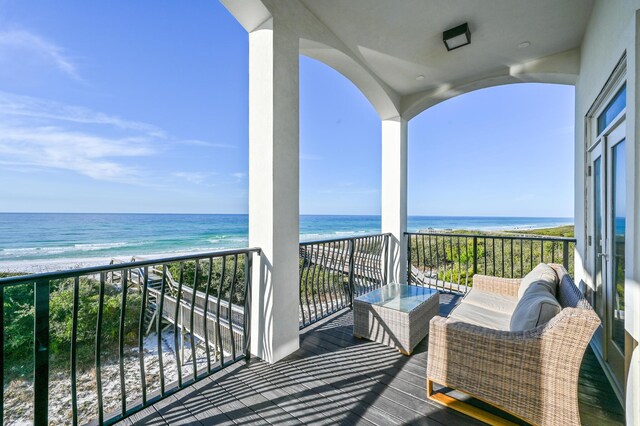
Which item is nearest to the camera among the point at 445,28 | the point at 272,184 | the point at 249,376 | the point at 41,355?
the point at 41,355

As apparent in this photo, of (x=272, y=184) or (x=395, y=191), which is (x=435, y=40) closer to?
(x=395, y=191)

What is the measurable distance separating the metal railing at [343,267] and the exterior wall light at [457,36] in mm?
2531

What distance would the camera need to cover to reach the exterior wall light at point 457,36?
9.27 ft

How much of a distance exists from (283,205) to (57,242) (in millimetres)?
20704

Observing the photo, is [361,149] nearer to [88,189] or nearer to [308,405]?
[88,189]

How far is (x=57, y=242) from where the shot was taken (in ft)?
52.8

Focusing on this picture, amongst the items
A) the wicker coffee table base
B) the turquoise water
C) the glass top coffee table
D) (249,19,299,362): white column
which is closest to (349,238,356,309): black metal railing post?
the glass top coffee table

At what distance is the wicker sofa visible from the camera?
4.37 feet

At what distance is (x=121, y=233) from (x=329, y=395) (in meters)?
22.9

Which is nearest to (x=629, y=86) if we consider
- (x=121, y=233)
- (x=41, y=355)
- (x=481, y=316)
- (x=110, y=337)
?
(x=481, y=316)

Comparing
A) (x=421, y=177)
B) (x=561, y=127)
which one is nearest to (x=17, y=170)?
(x=421, y=177)

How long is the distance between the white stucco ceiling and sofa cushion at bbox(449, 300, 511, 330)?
9.33 ft

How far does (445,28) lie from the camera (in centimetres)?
288

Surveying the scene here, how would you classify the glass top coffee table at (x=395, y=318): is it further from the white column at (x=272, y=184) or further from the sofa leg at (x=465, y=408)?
the white column at (x=272, y=184)
